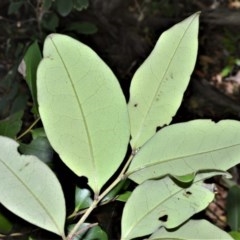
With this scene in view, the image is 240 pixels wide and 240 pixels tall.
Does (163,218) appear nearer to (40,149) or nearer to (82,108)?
(82,108)

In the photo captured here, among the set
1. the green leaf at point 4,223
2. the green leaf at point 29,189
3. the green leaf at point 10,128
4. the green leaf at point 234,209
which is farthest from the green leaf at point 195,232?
the green leaf at point 234,209

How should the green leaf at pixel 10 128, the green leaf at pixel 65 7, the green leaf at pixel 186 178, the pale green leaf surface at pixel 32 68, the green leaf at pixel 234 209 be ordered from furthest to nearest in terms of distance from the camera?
the green leaf at pixel 65 7 < the green leaf at pixel 234 209 < the green leaf at pixel 10 128 < the pale green leaf surface at pixel 32 68 < the green leaf at pixel 186 178

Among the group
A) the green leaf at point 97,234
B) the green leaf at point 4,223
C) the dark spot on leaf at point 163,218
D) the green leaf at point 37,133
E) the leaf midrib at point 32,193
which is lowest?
the green leaf at point 97,234

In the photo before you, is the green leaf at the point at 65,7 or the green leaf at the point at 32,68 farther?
the green leaf at the point at 65,7

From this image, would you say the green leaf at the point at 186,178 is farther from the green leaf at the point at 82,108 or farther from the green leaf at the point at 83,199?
the green leaf at the point at 83,199

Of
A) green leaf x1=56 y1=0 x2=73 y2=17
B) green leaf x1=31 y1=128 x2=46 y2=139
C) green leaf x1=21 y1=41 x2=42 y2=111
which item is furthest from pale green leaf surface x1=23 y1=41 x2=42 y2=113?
green leaf x1=56 y1=0 x2=73 y2=17

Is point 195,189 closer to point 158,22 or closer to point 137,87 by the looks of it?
point 137,87

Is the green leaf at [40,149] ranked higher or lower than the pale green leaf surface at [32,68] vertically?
lower

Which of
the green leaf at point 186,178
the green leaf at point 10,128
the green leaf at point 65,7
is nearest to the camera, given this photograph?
the green leaf at point 186,178
